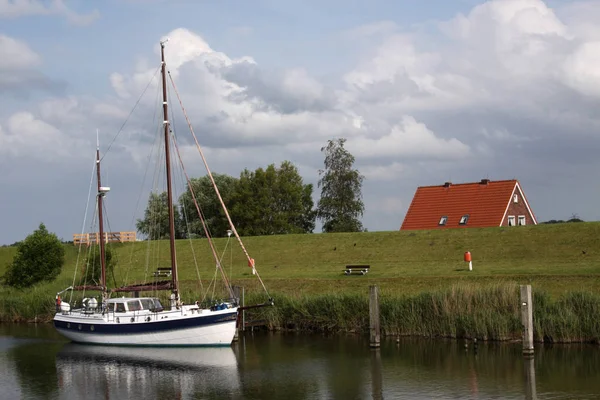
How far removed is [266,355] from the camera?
38.8 meters

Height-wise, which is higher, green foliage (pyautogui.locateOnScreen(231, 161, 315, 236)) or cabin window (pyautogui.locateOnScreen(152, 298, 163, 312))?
green foliage (pyautogui.locateOnScreen(231, 161, 315, 236))

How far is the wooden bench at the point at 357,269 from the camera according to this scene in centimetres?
5650

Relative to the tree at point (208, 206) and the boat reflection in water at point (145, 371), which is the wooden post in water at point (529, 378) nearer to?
the boat reflection in water at point (145, 371)

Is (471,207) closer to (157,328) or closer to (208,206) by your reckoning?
(157,328)

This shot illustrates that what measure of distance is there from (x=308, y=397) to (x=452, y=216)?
51.3 metres

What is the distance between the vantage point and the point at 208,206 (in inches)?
4510

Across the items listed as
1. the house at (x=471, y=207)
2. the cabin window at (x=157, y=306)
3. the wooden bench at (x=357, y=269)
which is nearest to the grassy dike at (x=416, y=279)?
the wooden bench at (x=357, y=269)

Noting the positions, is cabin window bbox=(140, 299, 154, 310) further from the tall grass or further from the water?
the tall grass

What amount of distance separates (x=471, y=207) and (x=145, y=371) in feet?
157

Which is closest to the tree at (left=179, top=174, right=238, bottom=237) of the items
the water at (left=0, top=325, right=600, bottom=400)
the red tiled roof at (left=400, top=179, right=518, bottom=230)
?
the red tiled roof at (left=400, top=179, right=518, bottom=230)

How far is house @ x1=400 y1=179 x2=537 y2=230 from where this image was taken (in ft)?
249

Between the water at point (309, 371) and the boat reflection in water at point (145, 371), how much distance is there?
5cm

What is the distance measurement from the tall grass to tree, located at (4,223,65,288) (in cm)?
2714

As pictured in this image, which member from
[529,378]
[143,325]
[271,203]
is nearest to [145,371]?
[143,325]
